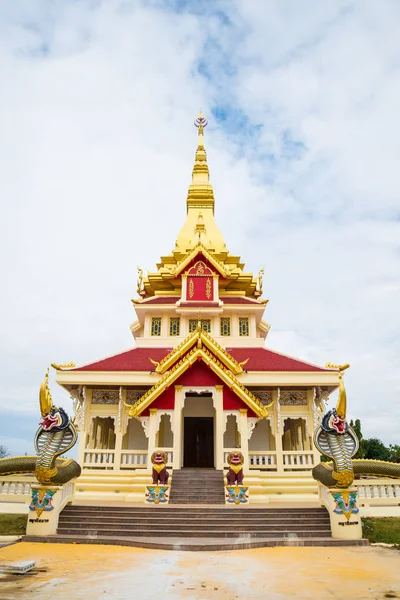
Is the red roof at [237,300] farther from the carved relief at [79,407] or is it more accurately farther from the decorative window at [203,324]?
the carved relief at [79,407]

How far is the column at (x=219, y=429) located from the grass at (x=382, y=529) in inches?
205

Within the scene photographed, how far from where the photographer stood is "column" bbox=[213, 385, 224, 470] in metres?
14.7

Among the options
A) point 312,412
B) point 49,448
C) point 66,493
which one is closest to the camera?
point 49,448

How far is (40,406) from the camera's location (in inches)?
422

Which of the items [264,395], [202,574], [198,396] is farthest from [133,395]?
[202,574]

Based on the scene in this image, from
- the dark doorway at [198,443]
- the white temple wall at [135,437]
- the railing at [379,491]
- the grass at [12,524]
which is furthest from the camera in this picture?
the dark doorway at [198,443]

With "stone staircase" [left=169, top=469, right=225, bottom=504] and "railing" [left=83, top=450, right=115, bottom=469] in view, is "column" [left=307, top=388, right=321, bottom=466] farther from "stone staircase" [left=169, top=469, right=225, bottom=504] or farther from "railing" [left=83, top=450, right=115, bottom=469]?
"railing" [left=83, top=450, right=115, bottom=469]

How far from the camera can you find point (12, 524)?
10.1 meters

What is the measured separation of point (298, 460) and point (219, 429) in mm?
3307

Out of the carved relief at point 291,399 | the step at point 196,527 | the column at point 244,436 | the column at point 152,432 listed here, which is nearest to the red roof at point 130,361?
the column at point 152,432

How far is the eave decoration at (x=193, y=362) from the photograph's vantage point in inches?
592

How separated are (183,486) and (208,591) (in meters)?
8.70

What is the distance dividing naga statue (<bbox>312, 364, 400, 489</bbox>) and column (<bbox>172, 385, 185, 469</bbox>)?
5252 millimetres

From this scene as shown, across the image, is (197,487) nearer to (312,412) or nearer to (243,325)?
(312,412)
